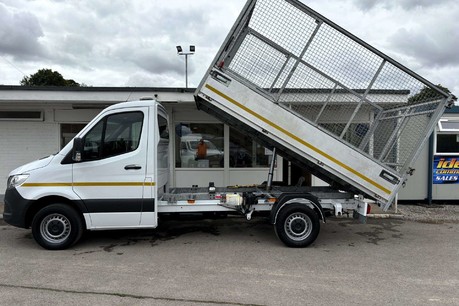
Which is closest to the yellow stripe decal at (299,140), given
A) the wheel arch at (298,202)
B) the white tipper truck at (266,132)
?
the white tipper truck at (266,132)

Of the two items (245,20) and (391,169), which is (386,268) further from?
(245,20)

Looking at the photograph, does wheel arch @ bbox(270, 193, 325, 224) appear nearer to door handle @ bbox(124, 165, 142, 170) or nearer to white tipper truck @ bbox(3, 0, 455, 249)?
white tipper truck @ bbox(3, 0, 455, 249)

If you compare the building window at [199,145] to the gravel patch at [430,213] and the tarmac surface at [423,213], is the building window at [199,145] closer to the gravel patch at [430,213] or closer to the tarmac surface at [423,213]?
the tarmac surface at [423,213]

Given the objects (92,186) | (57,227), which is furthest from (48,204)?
(92,186)

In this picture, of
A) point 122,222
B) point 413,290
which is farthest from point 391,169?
point 122,222

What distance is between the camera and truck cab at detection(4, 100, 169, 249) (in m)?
6.01

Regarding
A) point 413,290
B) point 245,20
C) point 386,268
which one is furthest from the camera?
point 245,20

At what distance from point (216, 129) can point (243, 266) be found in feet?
20.3

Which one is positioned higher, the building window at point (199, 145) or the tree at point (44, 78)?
the tree at point (44, 78)

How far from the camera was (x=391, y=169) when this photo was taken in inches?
240

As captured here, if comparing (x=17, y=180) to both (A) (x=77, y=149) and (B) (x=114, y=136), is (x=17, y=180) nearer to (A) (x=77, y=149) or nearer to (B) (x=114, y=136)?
(A) (x=77, y=149)

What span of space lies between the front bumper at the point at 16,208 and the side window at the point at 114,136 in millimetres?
1196

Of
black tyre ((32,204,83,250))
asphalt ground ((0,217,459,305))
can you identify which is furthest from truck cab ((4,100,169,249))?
asphalt ground ((0,217,459,305))

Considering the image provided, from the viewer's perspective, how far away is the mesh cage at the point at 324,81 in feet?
19.7
